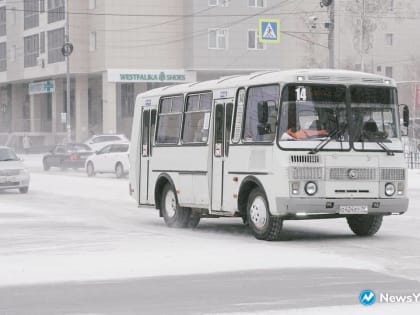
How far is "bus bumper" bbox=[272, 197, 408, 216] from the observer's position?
16.0 m

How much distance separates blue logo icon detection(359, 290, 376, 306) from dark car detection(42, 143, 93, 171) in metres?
41.4

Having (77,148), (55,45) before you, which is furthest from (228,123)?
(55,45)

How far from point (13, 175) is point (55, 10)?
51.0 metres

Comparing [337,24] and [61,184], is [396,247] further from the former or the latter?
[337,24]

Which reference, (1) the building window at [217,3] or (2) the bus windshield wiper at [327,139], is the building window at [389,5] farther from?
(2) the bus windshield wiper at [327,139]

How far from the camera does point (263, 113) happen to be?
637 inches

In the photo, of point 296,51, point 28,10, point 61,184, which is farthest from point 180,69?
point 61,184

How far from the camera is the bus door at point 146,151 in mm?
20688

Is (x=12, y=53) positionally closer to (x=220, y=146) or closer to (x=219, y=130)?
(x=219, y=130)

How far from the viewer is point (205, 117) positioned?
60.7ft

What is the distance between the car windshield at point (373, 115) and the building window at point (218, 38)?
6202 centimetres

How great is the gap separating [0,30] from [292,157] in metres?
83.9

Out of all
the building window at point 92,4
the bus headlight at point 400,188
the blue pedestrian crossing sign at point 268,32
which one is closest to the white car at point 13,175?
the blue pedestrian crossing sign at point 268,32

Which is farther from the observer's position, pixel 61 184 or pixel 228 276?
pixel 61 184
